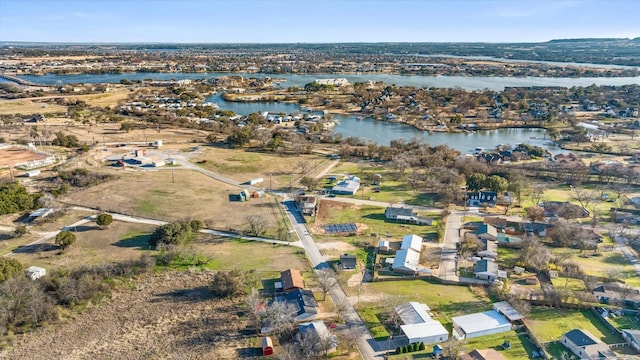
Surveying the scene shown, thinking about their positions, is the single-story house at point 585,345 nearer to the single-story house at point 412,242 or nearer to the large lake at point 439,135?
the single-story house at point 412,242

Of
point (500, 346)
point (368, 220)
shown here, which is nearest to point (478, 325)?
point (500, 346)

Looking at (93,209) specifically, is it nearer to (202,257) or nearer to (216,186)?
(216,186)

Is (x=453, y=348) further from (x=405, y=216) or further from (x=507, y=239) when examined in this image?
(x=405, y=216)

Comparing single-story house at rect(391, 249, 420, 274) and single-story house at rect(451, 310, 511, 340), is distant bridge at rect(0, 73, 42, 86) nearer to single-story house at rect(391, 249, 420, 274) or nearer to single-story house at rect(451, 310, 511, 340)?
single-story house at rect(391, 249, 420, 274)

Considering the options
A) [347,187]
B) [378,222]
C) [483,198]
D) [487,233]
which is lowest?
[378,222]

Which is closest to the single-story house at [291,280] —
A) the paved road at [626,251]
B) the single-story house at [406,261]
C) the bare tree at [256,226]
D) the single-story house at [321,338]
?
the single-story house at [321,338]

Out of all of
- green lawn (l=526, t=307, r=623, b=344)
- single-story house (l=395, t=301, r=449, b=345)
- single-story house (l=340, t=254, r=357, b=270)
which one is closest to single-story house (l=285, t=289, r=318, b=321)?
single-story house (l=340, t=254, r=357, b=270)

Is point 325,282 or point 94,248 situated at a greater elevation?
point 325,282
